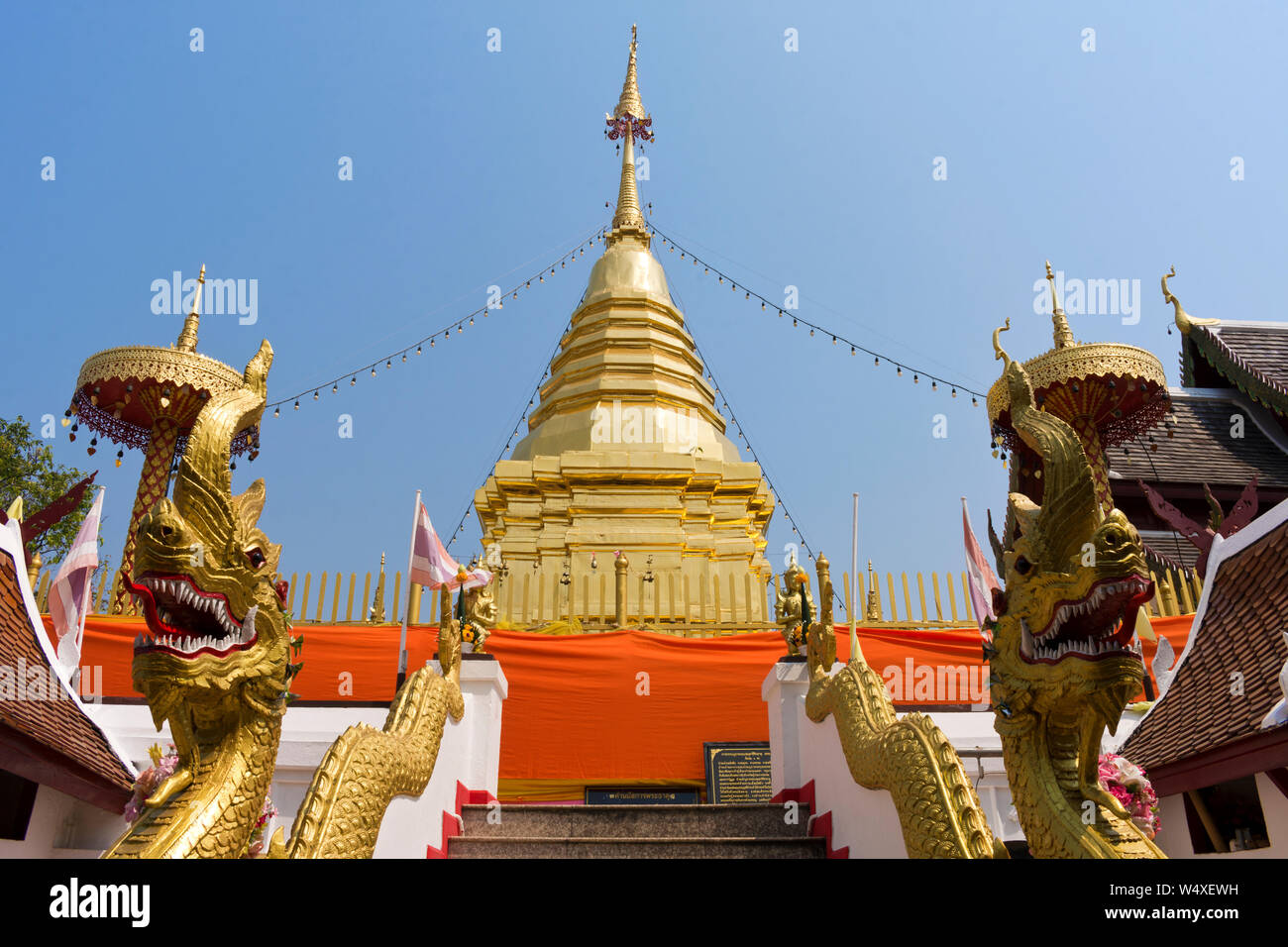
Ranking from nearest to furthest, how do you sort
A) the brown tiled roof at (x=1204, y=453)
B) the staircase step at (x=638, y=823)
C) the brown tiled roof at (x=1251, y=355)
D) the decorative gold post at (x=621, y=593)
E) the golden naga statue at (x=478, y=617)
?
the staircase step at (x=638, y=823) → the golden naga statue at (x=478, y=617) → the decorative gold post at (x=621, y=593) → the brown tiled roof at (x=1251, y=355) → the brown tiled roof at (x=1204, y=453)

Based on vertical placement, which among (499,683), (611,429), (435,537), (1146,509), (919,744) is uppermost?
(611,429)

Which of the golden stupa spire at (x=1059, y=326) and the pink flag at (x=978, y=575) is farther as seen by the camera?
the golden stupa spire at (x=1059, y=326)

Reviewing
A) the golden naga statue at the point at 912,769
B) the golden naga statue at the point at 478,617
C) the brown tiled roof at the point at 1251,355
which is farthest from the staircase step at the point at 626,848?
the brown tiled roof at the point at 1251,355

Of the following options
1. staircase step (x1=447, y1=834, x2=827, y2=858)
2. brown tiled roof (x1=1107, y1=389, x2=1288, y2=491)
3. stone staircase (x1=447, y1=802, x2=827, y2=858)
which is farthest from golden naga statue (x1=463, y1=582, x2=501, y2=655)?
brown tiled roof (x1=1107, y1=389, x2=1288, y2=491)

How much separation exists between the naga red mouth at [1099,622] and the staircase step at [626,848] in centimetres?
284

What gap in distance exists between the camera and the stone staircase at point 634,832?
19.3 ft

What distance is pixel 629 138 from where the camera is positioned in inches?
1077

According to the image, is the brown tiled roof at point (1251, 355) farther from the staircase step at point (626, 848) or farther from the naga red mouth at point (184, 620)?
the naga red mouth at point (184, 620)

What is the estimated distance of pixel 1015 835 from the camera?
7.09 m
